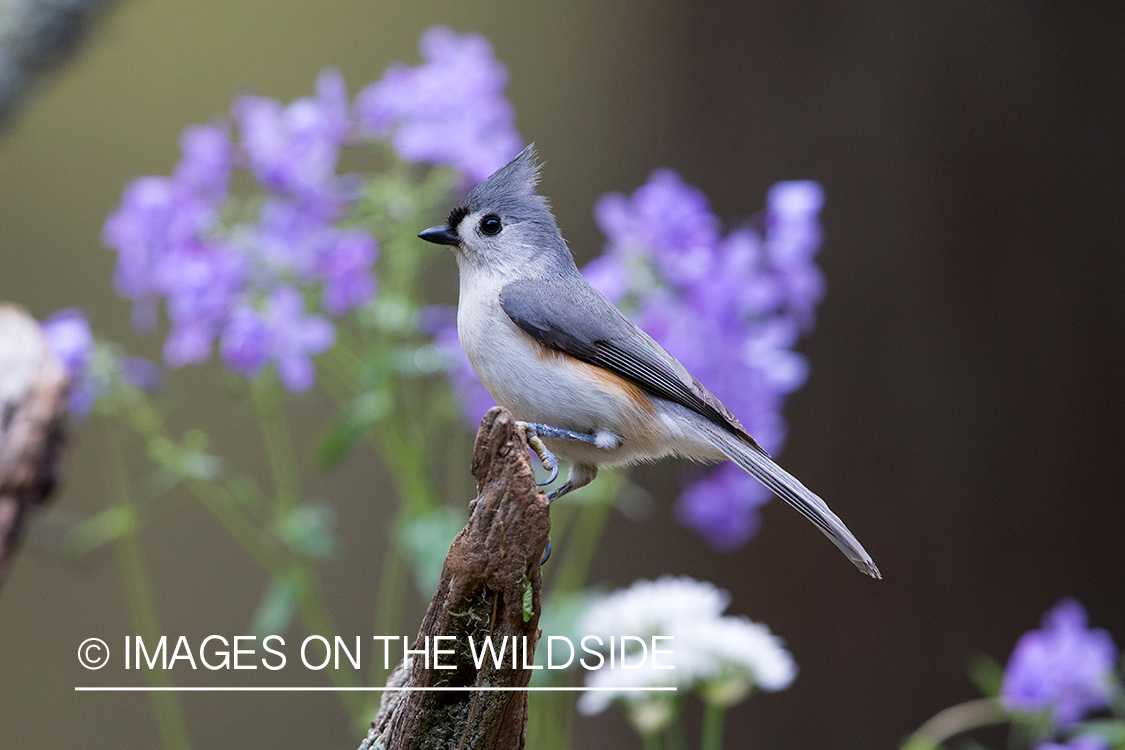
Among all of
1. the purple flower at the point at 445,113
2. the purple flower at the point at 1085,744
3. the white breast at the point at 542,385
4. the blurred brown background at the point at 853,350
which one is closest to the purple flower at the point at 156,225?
the purple flower at the point at 445,113

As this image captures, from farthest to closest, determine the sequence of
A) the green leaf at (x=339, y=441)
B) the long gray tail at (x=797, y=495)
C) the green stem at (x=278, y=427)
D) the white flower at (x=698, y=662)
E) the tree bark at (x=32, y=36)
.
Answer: the tree bark at (x=32, y=36) → the green stem at (x=278, y=427) → the green leaf at (x=339, y=441) → the white flower at (x=698, y=662) → the long gray tail at (x=797, y=495)

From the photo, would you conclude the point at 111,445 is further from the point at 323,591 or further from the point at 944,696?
the point at 944,696

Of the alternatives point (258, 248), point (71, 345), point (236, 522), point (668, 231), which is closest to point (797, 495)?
point (668, 231)

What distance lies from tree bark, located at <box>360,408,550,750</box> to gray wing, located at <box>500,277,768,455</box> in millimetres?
266

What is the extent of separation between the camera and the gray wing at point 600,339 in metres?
1.35

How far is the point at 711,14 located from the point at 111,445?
88.9 inches

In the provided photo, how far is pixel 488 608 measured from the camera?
1119mm

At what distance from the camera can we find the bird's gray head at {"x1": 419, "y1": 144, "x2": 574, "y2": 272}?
147 centimetres

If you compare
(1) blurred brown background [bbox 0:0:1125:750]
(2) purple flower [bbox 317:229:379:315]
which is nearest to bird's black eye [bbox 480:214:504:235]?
(2) purple flower [bbox 317:229:379:315]

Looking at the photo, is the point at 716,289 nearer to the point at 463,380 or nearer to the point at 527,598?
the point at 463,380

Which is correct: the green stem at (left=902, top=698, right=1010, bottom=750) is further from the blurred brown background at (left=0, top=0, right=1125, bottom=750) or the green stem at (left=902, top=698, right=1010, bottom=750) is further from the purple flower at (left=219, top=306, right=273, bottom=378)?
the purple flower at (left=219, top=306, right=273, bottom=378)

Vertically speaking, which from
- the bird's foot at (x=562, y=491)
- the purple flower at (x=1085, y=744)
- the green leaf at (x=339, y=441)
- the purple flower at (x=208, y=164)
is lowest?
the purple flower at (x=1085, y=744)

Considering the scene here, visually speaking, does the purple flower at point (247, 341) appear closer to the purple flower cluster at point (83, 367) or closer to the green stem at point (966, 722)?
the purple flower cluster at point (83, 367)

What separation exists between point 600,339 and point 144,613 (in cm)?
185
